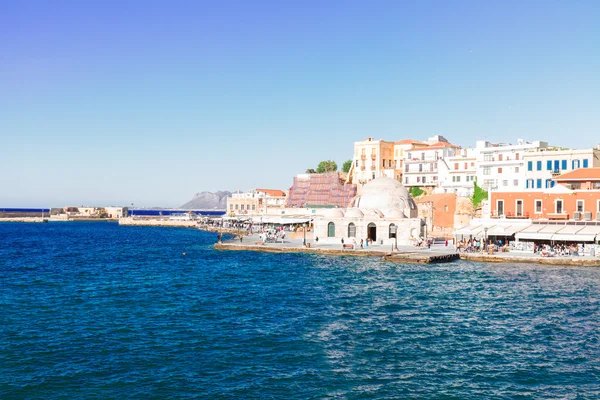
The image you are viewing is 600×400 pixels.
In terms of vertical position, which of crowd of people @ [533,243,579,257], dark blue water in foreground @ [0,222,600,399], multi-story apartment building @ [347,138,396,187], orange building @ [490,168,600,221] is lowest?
dark blue water in foreground @ [0,222,600,399]

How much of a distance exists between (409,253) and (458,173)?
30.9m

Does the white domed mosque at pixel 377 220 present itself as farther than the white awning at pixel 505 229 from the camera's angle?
Yes

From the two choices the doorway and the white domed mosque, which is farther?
the doorway

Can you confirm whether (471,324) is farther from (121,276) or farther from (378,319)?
(121,276)

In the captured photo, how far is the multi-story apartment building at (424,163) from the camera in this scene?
84688mm

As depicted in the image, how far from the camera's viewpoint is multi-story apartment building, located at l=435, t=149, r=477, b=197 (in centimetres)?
7696

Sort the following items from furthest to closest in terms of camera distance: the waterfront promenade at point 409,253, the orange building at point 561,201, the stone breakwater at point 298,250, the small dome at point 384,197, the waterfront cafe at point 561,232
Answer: the small dome at point 384,197
the stone breakwater at point 298,250
the orange building at point 561,201
the waterfront cafe at point 561,232
the waterfront promenade at point 409,253

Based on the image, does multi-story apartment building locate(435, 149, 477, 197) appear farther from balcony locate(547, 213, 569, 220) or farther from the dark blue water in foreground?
the dark blue water in foreground

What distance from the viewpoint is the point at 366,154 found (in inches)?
3770

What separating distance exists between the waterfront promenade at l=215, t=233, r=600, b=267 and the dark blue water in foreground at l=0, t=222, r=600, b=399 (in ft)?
9.21

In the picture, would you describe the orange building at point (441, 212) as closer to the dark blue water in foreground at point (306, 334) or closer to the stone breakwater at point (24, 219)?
the dark blue water in foreground at point (306, 334)

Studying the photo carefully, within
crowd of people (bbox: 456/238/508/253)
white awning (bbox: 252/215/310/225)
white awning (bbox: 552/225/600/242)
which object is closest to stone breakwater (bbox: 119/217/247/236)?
white awning (bbox: 252/215/310/225)

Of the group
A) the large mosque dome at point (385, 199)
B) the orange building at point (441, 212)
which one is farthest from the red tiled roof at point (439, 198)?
the large mosque dome at point (385, 199)

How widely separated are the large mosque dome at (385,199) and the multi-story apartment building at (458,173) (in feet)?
44.5
